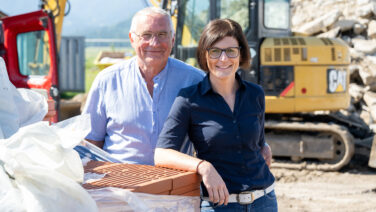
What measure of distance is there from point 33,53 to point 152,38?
563 centimetres

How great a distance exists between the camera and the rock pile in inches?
447

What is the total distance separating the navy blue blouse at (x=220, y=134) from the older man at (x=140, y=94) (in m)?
0.41

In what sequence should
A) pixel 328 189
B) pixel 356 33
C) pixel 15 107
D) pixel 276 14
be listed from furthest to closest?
pixel 356 33, pixel 276 14, pixel 328 189, pixel 15 107

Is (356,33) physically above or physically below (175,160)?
above

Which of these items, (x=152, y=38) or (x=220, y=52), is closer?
(x=220, y=52)

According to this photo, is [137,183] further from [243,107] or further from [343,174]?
[343,174]

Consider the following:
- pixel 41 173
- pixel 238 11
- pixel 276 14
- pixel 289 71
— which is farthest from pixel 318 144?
pixel 41 173

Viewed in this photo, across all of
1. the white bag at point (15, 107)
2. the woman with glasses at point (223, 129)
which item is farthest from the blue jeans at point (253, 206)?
the white bag at point (15, 107)

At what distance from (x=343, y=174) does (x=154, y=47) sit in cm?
597

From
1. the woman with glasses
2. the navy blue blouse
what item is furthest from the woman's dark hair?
the navy blue blouse

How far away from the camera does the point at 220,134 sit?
2320 millimetres

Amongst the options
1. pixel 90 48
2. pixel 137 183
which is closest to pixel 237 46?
pixel 137 183

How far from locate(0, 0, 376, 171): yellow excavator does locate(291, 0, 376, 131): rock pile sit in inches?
109

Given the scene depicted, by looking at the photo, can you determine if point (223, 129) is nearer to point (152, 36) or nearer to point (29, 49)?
point (152, 36)
